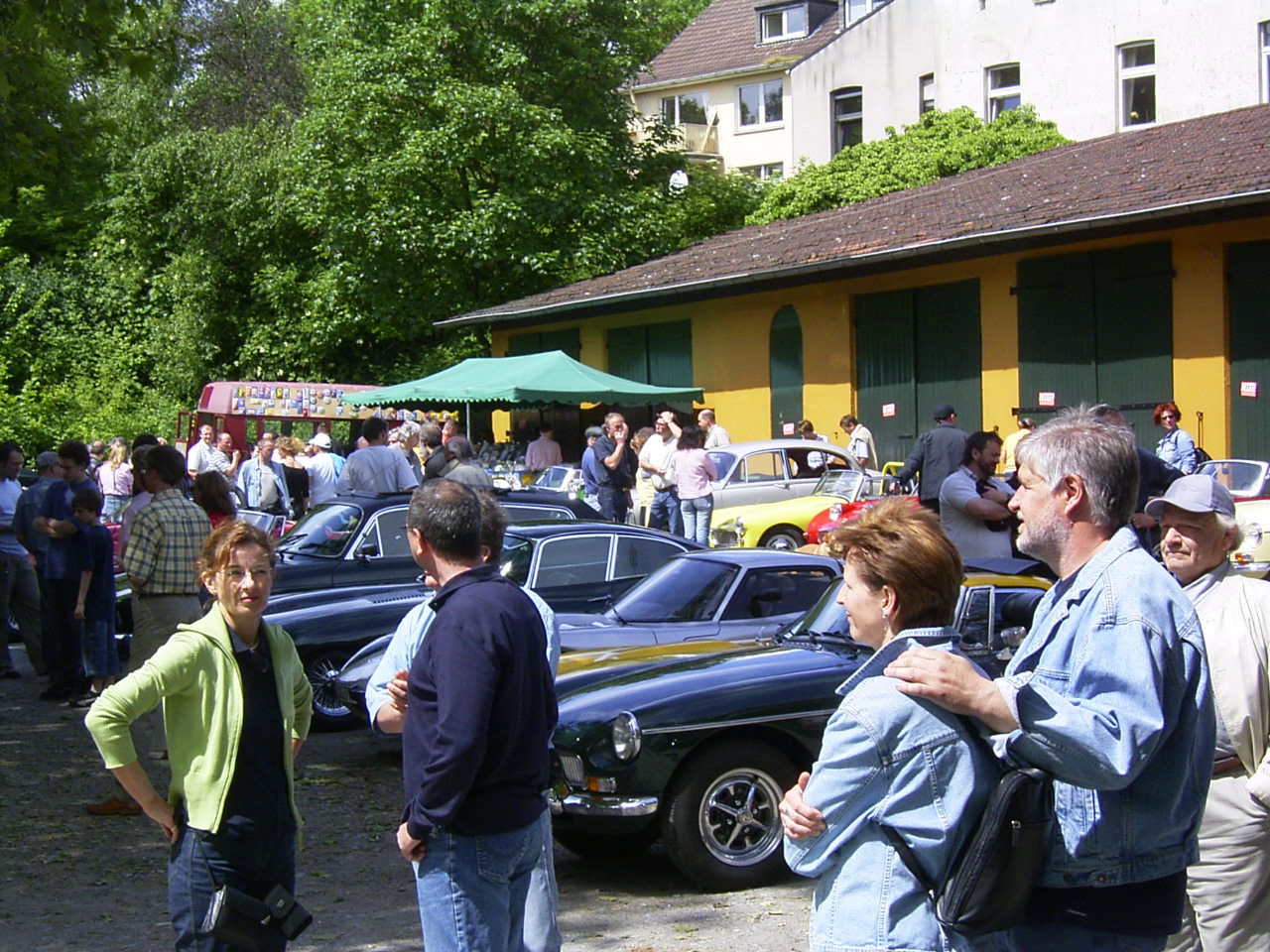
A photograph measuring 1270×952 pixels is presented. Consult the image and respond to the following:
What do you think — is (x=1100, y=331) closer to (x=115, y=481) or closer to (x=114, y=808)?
(x=115, y=481)

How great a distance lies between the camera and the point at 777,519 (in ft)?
60.7

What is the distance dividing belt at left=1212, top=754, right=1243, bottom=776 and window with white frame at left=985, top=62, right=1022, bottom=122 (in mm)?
32155

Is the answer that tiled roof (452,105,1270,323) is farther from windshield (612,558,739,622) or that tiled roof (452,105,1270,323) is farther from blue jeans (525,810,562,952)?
blue jeans (525,810,562,952)

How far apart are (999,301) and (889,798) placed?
62.2ft

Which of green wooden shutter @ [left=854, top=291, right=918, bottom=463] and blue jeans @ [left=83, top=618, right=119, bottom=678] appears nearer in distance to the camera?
blue jeans @ [left=83, top=618, right=119, bottom=678]

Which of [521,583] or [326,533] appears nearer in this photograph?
[521,583]

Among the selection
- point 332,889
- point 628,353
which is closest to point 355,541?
point 332,889

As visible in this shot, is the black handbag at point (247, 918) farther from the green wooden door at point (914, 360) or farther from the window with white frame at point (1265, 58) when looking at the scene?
the window with white frame at point (1265, 58)

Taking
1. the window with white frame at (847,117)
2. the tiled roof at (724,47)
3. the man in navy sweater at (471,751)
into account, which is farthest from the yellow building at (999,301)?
the tiled roof at (724,47)

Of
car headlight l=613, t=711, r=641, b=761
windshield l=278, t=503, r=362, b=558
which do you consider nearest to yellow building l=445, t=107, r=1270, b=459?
windshield l=278, t=503, r=362, b=558

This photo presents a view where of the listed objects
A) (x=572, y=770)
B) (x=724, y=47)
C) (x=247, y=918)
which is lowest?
(x=572, y=770)

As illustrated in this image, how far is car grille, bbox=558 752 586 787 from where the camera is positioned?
21.6 ft

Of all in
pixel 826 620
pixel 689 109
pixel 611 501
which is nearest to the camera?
pixel 826 620

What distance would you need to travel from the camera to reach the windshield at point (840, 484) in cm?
1916
